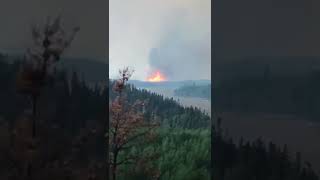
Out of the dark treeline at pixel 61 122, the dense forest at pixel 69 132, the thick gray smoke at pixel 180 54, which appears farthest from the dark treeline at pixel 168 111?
the dark treeline at pixel 61 122

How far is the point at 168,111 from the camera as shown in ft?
15.7

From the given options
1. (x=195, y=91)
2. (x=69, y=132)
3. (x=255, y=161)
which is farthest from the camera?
(x=195, y=91)

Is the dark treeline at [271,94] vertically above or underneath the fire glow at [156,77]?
underneath

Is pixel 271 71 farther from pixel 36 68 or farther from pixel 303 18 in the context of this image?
pixel 36 68

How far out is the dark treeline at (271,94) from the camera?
14.9 feet

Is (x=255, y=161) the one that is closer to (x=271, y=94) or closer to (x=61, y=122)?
(x=271, y=94)

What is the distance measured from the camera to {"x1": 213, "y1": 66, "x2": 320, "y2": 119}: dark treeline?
14.9ft

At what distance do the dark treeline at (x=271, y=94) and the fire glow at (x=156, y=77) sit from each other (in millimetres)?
433

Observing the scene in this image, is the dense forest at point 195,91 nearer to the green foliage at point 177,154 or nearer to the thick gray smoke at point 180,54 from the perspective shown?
the thick gray smoke at point 180,54

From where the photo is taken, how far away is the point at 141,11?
477 cm

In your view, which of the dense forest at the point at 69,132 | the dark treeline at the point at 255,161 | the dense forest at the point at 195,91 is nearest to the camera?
the dense forest at the point at 69,132

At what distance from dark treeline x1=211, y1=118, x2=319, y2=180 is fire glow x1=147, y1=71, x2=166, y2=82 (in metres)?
0.55

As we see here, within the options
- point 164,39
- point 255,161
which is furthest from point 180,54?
point 255,161

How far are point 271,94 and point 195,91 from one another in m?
0.55
